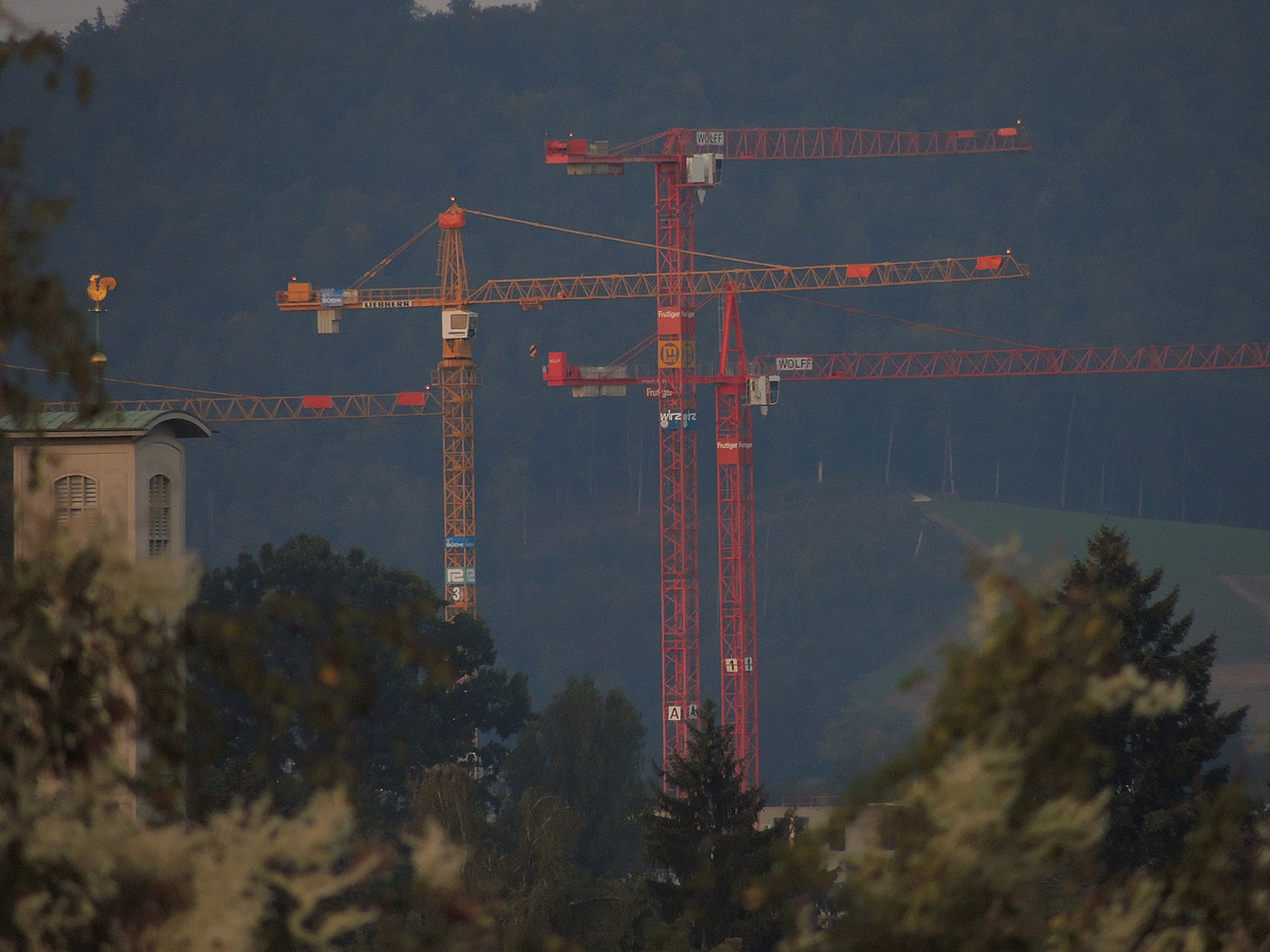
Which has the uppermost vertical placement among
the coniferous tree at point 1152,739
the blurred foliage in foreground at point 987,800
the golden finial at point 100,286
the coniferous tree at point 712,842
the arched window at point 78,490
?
the golden finial at point 100,286

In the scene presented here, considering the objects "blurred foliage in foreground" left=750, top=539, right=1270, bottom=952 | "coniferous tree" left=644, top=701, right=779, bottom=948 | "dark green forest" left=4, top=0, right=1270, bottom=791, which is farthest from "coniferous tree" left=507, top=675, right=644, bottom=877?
"dark green forest" left=4, top=0, right=1270, bottom=791

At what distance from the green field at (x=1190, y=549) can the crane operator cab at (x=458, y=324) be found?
59.0m

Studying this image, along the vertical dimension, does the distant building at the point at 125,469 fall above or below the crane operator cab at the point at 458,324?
below

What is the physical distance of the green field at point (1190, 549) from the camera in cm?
14762

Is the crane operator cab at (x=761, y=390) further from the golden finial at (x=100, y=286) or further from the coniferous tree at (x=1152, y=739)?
the golden finial at (x=100, y=286)

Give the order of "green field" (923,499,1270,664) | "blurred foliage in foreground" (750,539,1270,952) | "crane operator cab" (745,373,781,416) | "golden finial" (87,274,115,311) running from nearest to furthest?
"blurred foliage in foreground" (750,539,1270,952) → "golden finial" (87,274,115,311) → "crane operator cab" (745,373,781,416) → "green field" (923,499,1270,664)

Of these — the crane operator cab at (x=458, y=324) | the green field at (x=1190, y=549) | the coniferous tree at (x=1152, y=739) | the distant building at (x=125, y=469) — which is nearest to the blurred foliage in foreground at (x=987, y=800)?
the distant building at (x=125, y=469)

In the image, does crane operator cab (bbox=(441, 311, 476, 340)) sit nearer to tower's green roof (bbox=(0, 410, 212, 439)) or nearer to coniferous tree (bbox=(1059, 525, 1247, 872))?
tower's green roof (bbox=(0, 410, 212, 439))

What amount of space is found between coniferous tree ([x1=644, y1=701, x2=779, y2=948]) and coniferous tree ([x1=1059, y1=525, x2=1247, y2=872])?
235 inches

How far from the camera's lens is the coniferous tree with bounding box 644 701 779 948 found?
33188 millimetres

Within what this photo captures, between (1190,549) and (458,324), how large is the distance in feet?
269

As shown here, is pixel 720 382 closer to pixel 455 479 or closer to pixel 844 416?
pixel 455 479

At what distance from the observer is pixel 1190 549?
159 meters

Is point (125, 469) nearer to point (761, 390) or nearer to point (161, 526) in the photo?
point (161, 526)
